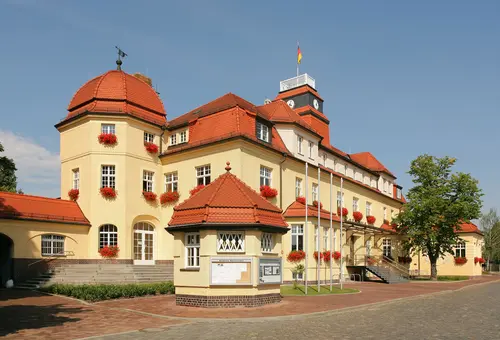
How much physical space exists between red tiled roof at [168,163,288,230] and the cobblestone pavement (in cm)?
440

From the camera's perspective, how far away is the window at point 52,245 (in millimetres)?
26766

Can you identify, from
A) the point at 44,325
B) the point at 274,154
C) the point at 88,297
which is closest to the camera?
the point at 44,325

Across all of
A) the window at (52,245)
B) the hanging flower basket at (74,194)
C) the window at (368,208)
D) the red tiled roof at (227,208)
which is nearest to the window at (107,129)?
the hanging flower basket at (74,194)

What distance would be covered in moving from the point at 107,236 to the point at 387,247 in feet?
84.3

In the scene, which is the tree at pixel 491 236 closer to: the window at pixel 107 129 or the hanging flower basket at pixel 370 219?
the hanging flower basket at pixel 370 219

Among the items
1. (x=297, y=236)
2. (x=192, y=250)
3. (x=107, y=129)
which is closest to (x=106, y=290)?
(x=192, y=250)

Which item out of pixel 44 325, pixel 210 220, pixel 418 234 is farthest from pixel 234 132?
pixel 418 234

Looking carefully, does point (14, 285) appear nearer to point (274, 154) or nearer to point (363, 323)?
point (274, 154)

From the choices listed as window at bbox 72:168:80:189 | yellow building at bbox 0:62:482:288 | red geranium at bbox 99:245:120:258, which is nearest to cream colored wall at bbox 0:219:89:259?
yellow building at bbox 0:62:482:288

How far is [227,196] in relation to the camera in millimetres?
18938

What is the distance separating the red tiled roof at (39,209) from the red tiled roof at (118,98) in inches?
224

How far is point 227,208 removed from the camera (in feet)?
60.4

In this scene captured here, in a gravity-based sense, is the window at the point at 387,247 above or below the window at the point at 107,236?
below

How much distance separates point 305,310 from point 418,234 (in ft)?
87.0
